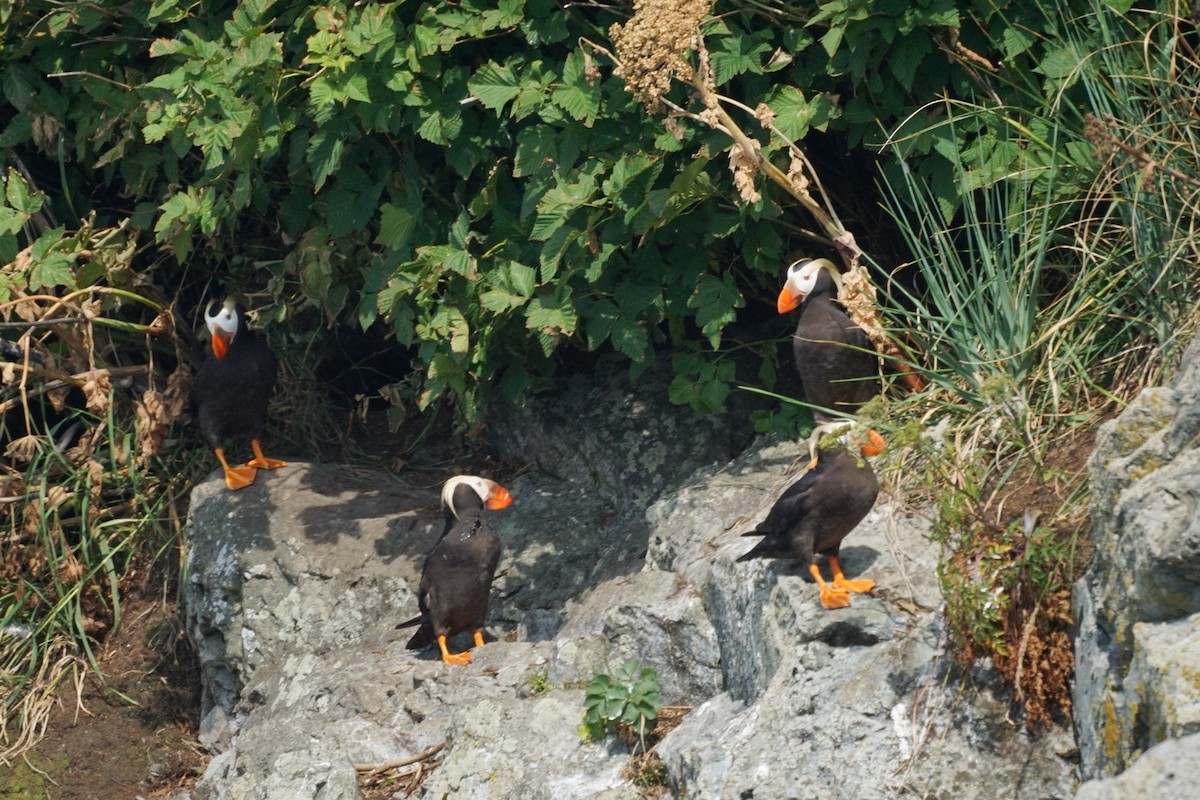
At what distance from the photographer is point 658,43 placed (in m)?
4.46

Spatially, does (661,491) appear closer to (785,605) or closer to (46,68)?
(785,605)

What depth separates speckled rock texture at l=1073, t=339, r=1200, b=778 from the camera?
2.62 m

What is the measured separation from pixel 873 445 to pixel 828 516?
33 cm

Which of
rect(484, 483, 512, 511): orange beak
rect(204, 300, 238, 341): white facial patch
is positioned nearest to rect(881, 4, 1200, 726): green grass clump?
rect(484, 483, 512, 511): orange beak

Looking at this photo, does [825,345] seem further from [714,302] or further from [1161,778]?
→ [1161,778]

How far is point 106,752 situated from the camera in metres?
5.97

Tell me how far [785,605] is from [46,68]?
13.5ft

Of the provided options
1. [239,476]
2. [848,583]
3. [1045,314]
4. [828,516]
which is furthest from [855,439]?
[239,476]

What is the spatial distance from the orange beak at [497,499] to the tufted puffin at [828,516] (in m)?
1.63

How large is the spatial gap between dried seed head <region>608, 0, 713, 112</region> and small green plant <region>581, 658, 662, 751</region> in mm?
1729

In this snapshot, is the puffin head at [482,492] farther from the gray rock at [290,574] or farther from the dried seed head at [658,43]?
the dried seed head at [658,43]

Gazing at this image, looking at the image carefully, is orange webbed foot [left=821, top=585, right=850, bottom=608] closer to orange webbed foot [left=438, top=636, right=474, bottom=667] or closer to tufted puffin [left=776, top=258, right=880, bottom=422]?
tufted puffin [left=776, top=258, right=880, bottom=422]

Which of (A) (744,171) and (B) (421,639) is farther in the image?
(B) (421,639)

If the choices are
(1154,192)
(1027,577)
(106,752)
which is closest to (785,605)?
(1027,577)
